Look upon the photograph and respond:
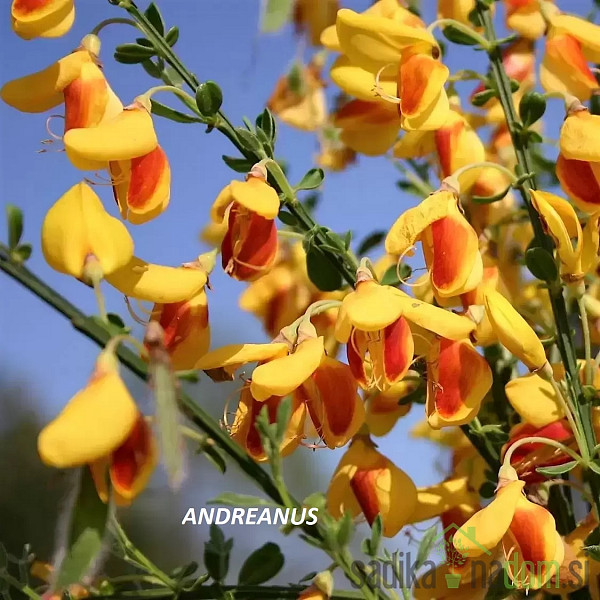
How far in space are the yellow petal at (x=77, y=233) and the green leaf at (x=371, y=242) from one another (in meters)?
0.29

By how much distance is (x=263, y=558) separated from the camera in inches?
20.7

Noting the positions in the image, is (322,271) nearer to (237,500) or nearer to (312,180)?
(312,180)

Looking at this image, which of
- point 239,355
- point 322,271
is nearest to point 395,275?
point 322,271

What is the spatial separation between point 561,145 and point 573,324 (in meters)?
0.20

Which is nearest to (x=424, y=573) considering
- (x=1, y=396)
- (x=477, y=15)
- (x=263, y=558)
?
(x=263, y=558)

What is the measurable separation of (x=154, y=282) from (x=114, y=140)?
7cm

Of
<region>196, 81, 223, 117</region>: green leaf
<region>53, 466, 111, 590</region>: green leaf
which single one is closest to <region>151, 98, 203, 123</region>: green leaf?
<region>196, 81, 223, 117</region>: green leaf

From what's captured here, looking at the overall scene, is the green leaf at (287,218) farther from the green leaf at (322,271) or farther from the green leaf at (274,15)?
the green leaf at (274,15)

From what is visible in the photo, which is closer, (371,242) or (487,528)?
(487,528)

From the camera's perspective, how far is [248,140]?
477mm

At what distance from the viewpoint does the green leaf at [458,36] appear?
0.58m

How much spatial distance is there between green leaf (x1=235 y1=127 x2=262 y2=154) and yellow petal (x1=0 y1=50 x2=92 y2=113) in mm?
97

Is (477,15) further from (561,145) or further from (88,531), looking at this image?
(88,531)

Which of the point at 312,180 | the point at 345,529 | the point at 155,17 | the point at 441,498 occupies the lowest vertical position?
the point at 441,498
